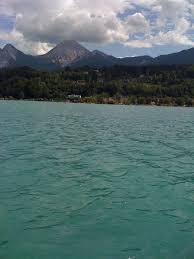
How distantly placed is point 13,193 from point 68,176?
4.64m

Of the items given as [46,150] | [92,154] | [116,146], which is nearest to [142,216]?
[92,154]

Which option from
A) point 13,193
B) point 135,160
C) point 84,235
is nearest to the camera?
point 84,235

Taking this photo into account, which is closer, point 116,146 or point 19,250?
point 19,250

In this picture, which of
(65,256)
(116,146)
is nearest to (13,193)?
(65,256)

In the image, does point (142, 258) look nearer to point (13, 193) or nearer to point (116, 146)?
point (13, 193)

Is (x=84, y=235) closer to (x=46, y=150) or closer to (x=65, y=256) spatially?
(x=65, y=256)

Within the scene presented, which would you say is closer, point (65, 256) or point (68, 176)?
point (65, 256)

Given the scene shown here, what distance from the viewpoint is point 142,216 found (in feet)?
49.5

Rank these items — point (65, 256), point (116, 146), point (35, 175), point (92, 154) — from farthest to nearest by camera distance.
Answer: point (116, 146)
point (92, 154)
point (35, 175)
point (65, 256)

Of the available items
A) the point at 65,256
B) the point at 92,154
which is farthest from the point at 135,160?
the point at 65,256

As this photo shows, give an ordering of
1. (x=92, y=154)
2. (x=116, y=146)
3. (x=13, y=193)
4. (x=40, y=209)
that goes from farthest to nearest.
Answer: (x=116, y=146), (x=92, y=154), (x=13, y=193), (x=40, y=209)

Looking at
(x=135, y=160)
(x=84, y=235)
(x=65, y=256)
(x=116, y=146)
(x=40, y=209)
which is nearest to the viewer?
(x=65, y=256)

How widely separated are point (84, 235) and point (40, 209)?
9.89ft

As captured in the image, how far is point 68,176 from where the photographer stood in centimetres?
2134
